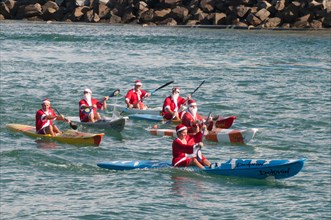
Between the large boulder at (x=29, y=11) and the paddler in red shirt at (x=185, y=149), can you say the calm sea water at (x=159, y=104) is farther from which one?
the large boulder at (x=29, y=11)

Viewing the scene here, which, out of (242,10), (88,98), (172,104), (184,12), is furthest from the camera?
(184,12)

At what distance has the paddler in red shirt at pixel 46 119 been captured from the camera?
1000 inches

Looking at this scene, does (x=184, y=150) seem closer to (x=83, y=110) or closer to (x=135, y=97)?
(x=83, y=110)

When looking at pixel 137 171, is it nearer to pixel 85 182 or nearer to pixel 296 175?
pixel 85 182

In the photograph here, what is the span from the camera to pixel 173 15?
7700cm

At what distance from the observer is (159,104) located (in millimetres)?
35062

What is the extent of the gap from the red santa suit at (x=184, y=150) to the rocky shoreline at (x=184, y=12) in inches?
1909

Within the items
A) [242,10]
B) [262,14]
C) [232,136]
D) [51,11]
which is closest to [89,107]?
[232,136]

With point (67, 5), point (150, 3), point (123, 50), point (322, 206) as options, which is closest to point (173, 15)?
point (150, 3)

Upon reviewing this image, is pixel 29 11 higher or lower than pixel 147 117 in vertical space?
higher

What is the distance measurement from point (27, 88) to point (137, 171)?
17098 mm

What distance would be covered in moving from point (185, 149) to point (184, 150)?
5 cm

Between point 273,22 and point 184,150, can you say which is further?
point 273,22

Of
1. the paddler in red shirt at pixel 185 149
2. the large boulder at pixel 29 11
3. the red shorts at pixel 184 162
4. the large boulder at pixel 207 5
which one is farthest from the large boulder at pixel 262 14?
the red shorts at pixel 184 162
